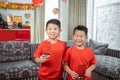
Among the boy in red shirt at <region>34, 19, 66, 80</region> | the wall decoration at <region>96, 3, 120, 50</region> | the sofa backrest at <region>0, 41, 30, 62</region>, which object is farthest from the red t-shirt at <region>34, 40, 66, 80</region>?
the wall decoration at <region>96, 3, 120, 50</region>

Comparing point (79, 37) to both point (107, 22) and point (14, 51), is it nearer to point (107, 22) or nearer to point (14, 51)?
point (14, 51)

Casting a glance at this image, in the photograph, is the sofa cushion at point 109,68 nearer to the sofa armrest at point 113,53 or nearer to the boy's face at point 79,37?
the sofa armrest at point 113,53

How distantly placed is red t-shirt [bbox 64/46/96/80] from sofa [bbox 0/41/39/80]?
4.55ft

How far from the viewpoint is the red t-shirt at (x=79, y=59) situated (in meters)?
1.42

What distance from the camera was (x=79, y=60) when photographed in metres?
1.42

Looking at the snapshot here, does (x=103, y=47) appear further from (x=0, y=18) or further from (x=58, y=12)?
(x=0, y=18)

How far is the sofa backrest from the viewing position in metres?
3.17

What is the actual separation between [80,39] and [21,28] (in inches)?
211

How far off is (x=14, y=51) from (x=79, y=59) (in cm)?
210

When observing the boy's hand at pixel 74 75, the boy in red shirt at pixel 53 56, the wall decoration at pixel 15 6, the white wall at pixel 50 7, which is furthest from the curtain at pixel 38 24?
the boy's hand at pixel 74 75

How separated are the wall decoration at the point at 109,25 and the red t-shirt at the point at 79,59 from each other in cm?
282

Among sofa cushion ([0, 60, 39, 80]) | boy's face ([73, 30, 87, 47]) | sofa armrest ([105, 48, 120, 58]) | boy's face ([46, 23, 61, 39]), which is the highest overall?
boy's face ([46, 23, 61, 39])

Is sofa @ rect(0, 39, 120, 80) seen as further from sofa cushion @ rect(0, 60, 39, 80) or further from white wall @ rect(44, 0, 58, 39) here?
white wall @ rect(44, 0, 58, 39)

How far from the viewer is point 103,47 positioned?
373 cm
